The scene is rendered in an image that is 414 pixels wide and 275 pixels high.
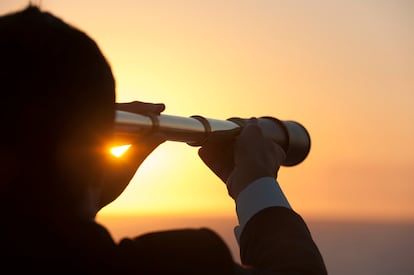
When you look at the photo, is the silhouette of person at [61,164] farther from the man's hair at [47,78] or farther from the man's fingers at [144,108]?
the man's fingers at [144,108]

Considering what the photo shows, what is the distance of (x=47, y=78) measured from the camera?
891 mm

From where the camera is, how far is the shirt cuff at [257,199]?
1268 millimetres

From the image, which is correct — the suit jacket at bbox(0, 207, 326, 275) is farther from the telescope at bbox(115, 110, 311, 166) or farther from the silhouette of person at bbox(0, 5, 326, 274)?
the telescope at bbox(115, 110, 311, 166)

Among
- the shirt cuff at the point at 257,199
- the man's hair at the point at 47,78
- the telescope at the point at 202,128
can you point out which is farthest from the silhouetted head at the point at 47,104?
the shirt cuff at the point at 257,199

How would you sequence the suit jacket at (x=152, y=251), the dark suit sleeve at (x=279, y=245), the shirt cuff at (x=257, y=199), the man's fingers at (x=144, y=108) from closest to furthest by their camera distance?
the suit jacket at (x=152, y=251)
the dark suit sleeve at (x=279, y=245)
the shirt cuff at (x=257, y=199)
the man's fingers at (x=144, y=108)

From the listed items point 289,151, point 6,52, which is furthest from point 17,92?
point 289,151

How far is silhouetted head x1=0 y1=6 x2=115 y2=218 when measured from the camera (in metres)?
0.88

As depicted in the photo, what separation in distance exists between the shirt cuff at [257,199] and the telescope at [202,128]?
17 centimetres

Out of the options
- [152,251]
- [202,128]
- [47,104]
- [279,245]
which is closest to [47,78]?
[47,104]

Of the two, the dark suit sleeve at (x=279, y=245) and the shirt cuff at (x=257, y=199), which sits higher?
the shirt cuff at (x=257, y=199)

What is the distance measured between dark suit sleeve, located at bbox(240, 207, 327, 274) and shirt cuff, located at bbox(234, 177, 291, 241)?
13 millimetres

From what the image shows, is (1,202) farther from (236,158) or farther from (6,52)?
(236,158)

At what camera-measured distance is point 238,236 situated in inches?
51.8

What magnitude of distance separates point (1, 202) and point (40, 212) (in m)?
0.05
